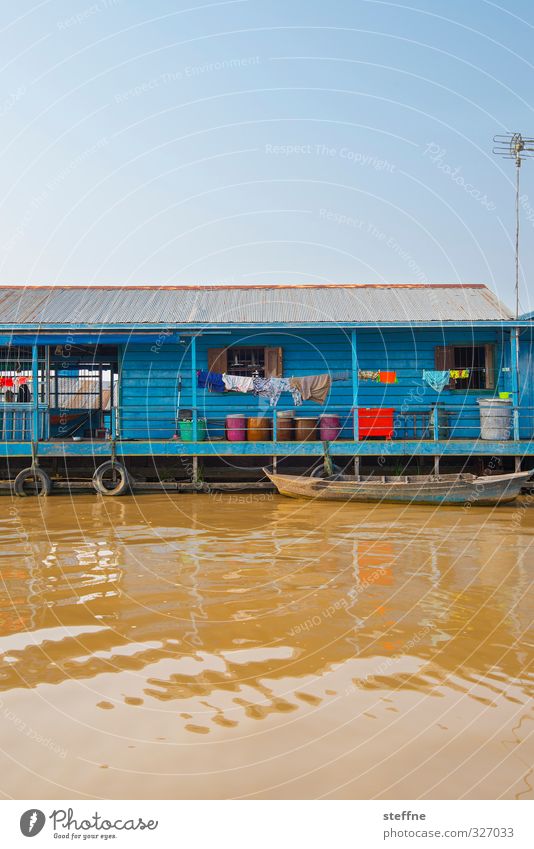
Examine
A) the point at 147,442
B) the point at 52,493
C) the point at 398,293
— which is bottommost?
the point at 52,493

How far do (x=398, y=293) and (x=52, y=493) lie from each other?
34.1 feet

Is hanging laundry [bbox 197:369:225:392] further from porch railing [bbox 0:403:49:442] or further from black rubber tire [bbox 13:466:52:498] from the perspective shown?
black rubber tire [bbox 13:466:52:498]

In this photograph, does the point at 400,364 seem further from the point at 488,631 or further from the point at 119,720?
the point at 119,720

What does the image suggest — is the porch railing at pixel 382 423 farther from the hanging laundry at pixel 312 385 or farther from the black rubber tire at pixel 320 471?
the black rubber tire at pixel 320 471

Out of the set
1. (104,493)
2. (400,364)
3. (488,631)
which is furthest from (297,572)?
(400,364)

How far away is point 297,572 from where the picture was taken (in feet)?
23.2

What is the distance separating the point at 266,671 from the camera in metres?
4.39

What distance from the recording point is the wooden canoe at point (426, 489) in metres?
12.0

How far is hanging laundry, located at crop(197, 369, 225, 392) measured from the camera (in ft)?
49.2

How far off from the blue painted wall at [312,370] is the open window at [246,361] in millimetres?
161

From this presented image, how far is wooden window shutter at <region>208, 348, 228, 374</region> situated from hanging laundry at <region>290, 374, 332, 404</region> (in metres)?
1.86

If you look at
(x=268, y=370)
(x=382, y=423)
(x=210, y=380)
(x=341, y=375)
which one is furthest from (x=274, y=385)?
(x=382, y=423)

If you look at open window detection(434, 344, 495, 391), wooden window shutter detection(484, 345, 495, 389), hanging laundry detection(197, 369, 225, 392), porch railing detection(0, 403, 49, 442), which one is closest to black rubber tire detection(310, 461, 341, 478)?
hanging laundry detection(197, 369, 225, 392)
